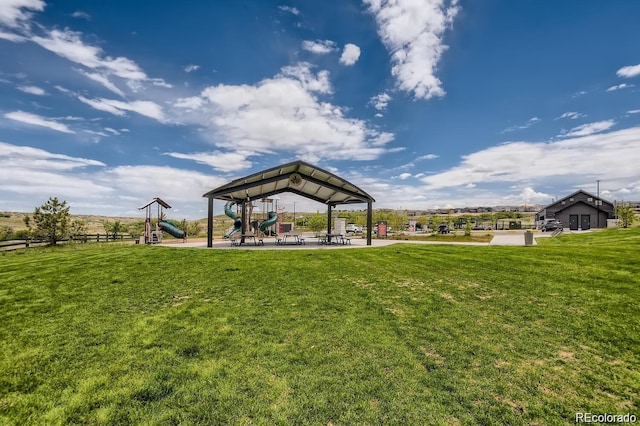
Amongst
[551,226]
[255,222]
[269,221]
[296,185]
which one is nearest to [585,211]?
[551,226]

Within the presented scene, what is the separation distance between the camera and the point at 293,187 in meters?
20.6

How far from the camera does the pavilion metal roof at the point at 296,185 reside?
16.5m

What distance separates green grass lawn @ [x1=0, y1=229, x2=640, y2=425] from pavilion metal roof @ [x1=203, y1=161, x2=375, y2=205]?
355 inches

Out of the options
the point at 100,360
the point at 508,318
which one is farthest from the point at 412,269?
the point at 100,360

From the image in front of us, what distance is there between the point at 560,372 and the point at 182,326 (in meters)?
5.42

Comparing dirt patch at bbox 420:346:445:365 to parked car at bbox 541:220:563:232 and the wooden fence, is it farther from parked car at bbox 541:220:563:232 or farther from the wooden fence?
parked car at bbox 541:220:563:232

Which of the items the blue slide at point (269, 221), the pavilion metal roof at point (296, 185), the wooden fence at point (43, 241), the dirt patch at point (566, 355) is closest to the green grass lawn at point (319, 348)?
the dirt patch at point (566, 355)

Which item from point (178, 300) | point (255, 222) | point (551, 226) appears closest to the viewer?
point (178, 300)

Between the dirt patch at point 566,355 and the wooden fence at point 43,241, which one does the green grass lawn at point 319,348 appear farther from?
the wooden fence at point 43,241

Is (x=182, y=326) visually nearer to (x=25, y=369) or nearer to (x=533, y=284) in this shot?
(x=25, y=369)

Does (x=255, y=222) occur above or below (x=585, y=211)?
below

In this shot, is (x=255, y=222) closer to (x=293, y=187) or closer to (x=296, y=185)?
(x=293, y=187)

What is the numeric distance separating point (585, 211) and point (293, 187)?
43458 millimetres

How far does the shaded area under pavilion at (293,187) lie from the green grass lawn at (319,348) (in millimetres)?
9049
